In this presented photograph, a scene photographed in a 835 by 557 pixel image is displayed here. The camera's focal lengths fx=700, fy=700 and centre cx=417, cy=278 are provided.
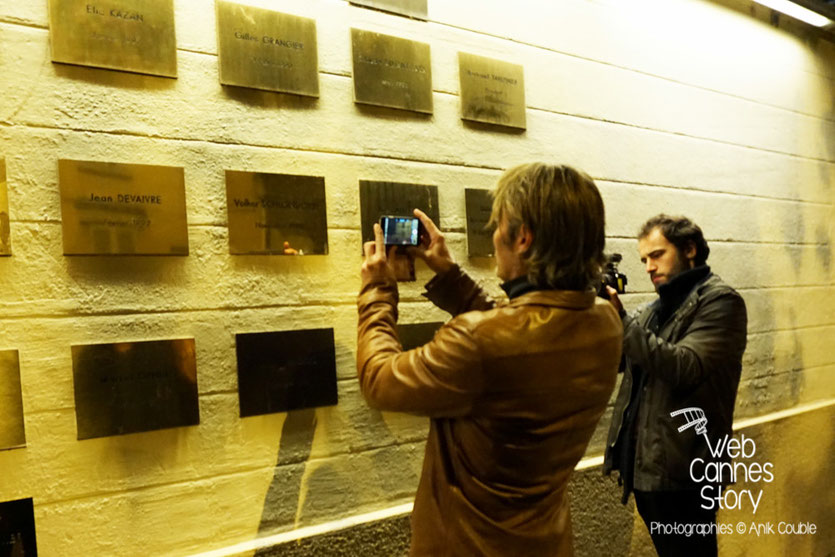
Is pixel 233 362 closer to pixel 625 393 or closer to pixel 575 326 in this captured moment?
pixel 575 326

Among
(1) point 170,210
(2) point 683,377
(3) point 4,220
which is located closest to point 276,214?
(1) point 170,210

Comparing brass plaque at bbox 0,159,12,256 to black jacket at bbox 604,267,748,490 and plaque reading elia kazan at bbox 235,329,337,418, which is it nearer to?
plaque reading elia kazan at bbox 235,329,337,418

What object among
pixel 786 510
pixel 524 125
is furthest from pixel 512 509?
pixel 786 510

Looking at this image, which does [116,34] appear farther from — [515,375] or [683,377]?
[683,377]

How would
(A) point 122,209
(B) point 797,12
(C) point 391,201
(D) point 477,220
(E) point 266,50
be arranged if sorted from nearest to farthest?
1. (A) point 122,209
2. (E) point 266,50
3. (C) point 391,201
4. (D) point 477,220
5. (B) point 797,12

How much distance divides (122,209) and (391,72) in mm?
966

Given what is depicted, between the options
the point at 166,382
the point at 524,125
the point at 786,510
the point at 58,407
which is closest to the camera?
the point at 58,407

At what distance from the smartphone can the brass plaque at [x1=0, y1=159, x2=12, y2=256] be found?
904mm

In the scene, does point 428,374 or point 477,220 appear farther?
point 477,220

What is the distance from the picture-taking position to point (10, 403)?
166 centimetres

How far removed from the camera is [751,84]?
3.55 meters

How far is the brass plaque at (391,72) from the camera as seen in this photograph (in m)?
2.22

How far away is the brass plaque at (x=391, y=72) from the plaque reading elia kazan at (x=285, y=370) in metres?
0.78

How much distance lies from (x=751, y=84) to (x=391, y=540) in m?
2.87
